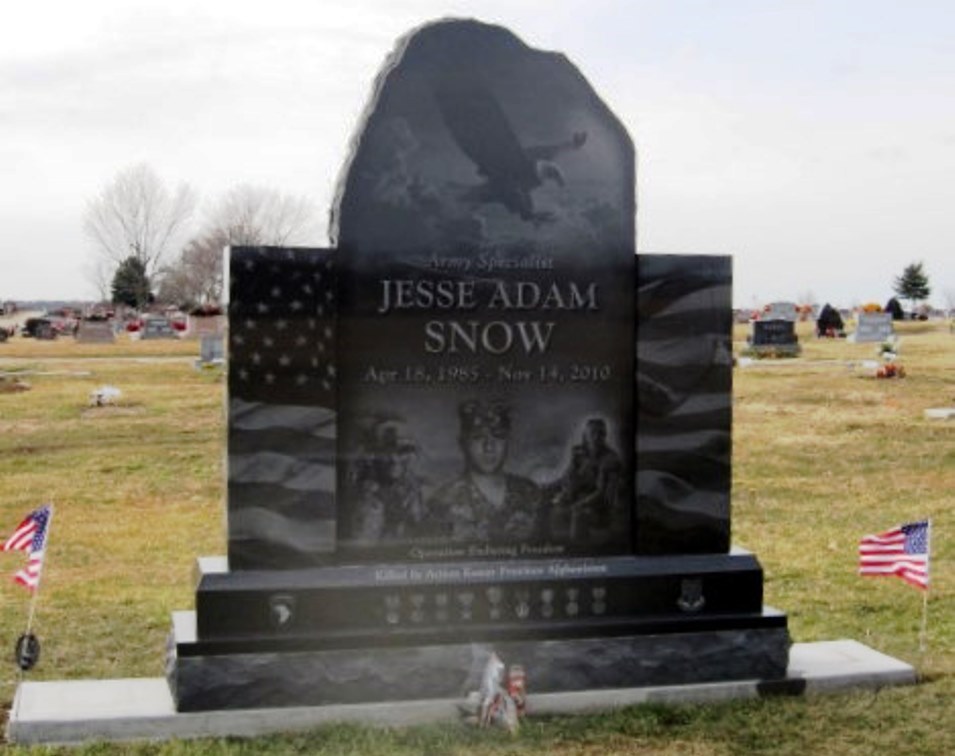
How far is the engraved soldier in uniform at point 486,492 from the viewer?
30.3 feet

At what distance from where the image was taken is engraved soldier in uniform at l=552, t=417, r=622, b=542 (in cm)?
948

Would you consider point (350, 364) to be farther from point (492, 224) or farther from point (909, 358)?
point (909, 358)

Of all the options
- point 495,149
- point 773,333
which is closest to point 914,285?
point 773,333

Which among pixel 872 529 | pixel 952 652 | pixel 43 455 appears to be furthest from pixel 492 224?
pixel 43 455

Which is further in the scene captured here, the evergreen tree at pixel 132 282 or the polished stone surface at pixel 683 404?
the evergreen tree at pixel 132 282

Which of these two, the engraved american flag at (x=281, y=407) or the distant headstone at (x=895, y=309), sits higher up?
the distant headstone at (x=895, y=309)

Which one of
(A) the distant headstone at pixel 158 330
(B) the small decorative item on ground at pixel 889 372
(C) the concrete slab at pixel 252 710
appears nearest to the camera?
(C) the concrete slab at pixel 252 710

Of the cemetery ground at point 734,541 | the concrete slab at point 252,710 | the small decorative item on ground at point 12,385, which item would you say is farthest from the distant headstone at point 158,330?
the concrete slab at point 252,710

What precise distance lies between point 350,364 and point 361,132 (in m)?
1.54

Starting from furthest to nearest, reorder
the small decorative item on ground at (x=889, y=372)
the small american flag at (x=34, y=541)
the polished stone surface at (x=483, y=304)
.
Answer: the small decorative item on ground at (x=889, y=372), the small american flag at (x=34, y=541), the polished stone surface at (x=483, y=304)

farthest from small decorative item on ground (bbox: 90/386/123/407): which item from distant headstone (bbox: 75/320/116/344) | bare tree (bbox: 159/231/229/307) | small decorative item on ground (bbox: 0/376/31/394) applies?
bare tree (bbox: 159/231/229/307)

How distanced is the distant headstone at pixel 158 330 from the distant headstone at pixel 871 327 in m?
34.2

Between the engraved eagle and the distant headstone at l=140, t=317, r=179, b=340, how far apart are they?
62.8 meters

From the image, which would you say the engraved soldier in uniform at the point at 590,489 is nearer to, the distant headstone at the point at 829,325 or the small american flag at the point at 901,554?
the small american flag at the point at 901,554
